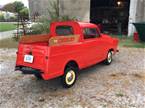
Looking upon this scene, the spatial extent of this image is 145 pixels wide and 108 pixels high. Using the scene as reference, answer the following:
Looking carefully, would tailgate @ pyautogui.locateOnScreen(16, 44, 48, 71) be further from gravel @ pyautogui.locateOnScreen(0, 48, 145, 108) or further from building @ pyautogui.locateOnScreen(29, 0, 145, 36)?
building @ pyautogui.locateOnScreen(29, 0, 145, 36)

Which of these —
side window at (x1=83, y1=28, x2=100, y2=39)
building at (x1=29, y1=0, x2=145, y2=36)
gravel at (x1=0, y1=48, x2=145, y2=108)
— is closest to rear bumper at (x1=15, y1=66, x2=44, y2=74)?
gravel at (x1=0, y1=48, x2=145, y2=108)

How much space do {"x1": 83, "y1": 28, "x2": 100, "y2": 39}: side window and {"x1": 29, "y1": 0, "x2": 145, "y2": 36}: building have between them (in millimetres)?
8410

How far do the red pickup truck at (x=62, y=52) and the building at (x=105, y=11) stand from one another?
8.84m

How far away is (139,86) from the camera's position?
5926mm

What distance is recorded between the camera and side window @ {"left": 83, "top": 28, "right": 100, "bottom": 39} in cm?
690

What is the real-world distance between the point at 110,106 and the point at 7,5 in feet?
210

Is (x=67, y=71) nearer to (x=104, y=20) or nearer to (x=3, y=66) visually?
(x=3, y=66)

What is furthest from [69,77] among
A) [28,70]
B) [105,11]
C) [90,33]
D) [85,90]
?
[105,11]

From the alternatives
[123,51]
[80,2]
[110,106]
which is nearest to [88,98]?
[110,106]

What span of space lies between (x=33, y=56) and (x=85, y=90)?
1.63m

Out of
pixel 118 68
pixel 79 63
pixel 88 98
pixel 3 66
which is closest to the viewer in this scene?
pixel 88 98

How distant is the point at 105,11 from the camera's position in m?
22.8

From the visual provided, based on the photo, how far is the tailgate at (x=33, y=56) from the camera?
5295mm

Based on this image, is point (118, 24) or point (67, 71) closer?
point (67, 71)
